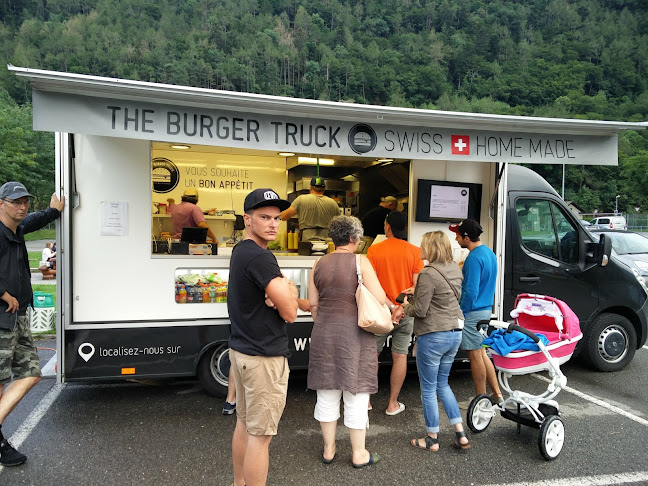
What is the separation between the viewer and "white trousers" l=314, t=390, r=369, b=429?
10.8ft

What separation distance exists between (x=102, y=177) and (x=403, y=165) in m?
3.57

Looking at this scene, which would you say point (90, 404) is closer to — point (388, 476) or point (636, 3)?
point (388, 476)

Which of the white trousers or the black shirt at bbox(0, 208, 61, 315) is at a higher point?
the black shirt at bbox(0, 208, 61, 315)

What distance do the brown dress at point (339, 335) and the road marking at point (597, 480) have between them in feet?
3.98

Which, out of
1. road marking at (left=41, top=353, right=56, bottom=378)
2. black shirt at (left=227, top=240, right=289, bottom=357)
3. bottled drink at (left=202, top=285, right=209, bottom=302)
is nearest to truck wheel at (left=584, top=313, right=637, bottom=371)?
bottled drink at (left=202, top=285, right=209, bottom=302)

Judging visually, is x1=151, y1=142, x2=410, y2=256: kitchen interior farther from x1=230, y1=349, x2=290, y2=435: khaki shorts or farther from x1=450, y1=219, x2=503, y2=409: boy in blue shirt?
x1=230, y1=349, x2=290, y2=435: khaki shorts

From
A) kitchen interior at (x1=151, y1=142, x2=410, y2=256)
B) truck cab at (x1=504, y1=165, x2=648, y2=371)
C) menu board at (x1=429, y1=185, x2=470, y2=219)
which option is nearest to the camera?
menu board at (x1=429, y1=185, x2=470, y2=219)

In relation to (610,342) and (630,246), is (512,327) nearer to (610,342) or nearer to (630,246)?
(610,342)

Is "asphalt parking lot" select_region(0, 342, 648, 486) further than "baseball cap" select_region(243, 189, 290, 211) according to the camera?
Yes

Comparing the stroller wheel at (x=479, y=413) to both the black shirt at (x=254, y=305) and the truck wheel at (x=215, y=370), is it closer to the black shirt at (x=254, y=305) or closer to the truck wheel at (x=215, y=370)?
the black shirt at (x=254, y=305)

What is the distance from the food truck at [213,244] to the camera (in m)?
3.71

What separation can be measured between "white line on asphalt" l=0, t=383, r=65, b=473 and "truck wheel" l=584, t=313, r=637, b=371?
5.61 meters

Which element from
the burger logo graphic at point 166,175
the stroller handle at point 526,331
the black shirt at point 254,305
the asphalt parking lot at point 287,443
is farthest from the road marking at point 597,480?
the burger logo graphic at point 166,175

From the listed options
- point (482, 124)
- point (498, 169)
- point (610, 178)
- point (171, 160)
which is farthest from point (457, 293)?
point (610, 178)
